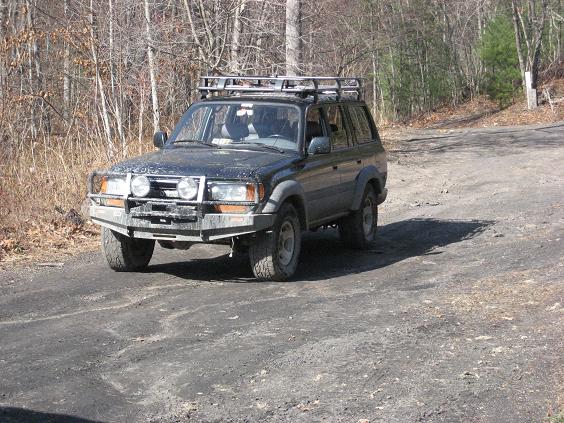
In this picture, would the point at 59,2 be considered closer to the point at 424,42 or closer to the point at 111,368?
the point at 424,42

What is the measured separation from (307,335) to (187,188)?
2289 millimetres

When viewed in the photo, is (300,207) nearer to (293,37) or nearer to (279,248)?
(279,248)

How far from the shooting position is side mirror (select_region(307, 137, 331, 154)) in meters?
9.88

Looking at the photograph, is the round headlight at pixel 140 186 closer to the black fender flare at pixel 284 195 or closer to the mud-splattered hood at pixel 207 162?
the mud-splattered hood at pixel 207 162

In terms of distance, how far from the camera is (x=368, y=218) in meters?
11.8

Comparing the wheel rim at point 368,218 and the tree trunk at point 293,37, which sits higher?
the tree trunk at point 293,37

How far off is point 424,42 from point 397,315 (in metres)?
29.6

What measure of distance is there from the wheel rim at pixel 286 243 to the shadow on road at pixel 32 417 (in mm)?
4246

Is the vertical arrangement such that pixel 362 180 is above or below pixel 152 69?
below

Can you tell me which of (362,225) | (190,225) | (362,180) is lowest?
(362,225)

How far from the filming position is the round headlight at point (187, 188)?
884 cm

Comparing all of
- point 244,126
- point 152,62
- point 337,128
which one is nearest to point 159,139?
point 244,126

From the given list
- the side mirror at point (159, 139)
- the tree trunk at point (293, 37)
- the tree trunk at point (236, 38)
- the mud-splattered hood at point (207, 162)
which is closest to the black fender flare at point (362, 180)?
the mud-splattered hood at point (207, 162)

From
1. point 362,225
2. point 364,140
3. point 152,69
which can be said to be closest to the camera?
point 362,225
